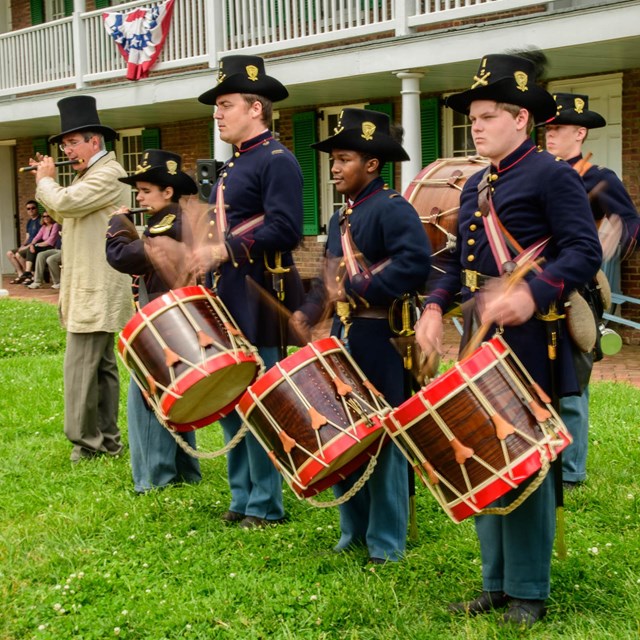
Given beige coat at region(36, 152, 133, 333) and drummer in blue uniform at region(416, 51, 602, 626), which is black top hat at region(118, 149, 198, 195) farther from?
drummer in blue uniform at region(416, 51, 602, 626)

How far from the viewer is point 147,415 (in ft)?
19.1

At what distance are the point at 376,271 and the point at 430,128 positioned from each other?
10.1 m

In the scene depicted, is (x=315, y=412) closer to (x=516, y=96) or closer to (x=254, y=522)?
(x=254, y=522)

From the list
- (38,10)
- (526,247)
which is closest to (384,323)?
(526,247)

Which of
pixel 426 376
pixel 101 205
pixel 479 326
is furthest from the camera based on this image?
pixel 101 205

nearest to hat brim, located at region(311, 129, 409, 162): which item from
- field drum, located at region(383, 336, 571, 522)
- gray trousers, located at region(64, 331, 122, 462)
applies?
field drum, located at region(383, 336, 571, 522)

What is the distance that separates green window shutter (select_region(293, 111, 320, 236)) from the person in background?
9.25 metres

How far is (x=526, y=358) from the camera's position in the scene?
3.80 m

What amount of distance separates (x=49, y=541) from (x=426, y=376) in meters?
2.07

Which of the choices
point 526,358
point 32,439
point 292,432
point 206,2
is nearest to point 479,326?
point 526,358

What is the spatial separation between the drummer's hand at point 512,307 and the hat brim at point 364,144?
113 centimetres

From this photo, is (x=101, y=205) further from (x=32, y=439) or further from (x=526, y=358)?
(x=526, y=358)

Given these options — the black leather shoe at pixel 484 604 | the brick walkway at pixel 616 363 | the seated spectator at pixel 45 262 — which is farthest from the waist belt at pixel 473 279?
the seated spectator at pixel 45 262

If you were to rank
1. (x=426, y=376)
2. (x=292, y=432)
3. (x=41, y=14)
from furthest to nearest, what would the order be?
(x=41, y=14)
(x=426, y=376)
(x=292, y=432)
